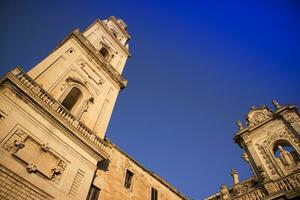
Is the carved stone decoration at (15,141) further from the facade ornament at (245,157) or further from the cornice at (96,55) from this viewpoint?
the facade ornament at (245,157)

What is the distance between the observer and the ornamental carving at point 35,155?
1017 centimetres

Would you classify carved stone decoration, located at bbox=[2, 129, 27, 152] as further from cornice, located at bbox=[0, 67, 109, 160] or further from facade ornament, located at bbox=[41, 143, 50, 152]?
cornice, located at bbox=[0, 67, 109, 160]

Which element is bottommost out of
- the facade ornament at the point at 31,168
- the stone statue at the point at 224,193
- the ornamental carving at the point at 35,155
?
the facade ornament at the point at 31,168

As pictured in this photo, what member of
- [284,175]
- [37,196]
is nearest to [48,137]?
[37,196]

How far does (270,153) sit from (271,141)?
1002 millimetres

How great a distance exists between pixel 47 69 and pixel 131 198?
34.5 ft

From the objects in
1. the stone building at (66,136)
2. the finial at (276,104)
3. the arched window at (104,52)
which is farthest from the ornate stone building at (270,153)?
the arched window at (104,52)

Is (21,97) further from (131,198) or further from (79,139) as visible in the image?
(131,198)

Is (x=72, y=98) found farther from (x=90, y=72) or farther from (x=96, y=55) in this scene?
(x=96, y=55)

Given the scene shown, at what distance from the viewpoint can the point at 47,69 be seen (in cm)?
1474

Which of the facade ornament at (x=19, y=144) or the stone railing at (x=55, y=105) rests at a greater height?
the stone railing at (x=55, y=105)

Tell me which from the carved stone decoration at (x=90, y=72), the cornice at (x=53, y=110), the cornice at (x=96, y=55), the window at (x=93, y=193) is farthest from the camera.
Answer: the cornice at (x=96, y=55)

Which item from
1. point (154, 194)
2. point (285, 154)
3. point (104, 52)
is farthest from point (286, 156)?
point (104, 52)

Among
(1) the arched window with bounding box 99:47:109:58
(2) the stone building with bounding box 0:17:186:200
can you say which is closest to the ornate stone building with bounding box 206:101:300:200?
(2) the stone building with bounding box 0:17:186:200
